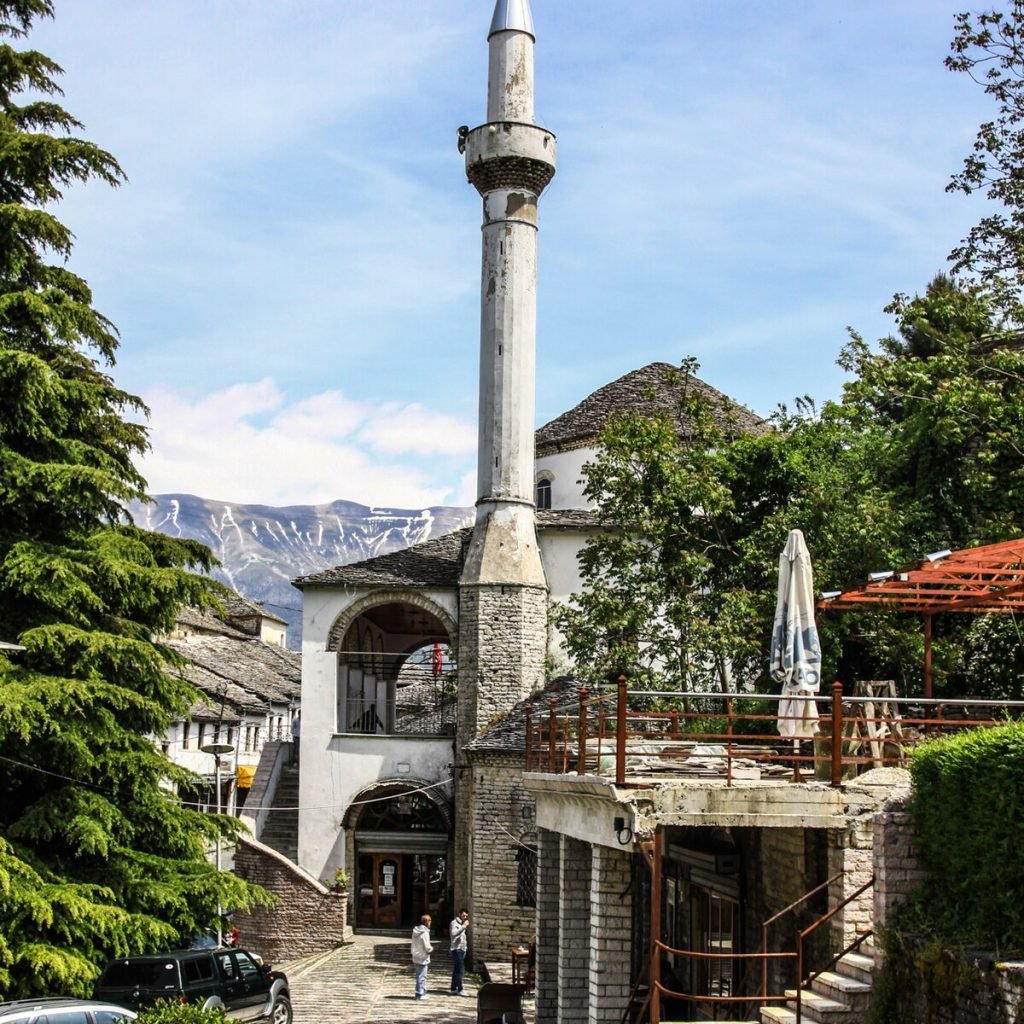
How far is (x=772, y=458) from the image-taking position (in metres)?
29.7

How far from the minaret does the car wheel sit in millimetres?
13027

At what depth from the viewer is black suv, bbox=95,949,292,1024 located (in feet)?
60.6

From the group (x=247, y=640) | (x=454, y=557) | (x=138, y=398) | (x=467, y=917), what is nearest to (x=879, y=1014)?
(x=138, y=398)

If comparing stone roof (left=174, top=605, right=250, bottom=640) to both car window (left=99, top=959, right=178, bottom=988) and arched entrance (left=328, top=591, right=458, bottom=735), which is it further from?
car window (left=99, top=959, right=178, bottom=988)

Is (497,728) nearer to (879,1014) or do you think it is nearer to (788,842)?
(788,842)

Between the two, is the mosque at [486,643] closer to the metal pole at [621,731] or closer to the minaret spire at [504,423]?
the minaret spire at [504,423]

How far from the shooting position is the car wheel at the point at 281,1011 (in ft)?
67.8

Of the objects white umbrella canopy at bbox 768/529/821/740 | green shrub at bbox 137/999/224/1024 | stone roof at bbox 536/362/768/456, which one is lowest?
green shrub at bbox 137/999/224/1024

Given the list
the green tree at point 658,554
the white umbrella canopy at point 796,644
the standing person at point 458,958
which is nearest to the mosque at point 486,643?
the green tree at point 658,554

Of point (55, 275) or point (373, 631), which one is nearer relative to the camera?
point (55, 275)

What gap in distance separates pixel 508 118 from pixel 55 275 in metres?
17.8

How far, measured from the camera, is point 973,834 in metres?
11.5

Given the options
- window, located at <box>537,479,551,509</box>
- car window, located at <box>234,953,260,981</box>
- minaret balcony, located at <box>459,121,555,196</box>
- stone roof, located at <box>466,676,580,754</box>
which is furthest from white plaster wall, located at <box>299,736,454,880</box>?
car window, located at <box>234,953,260,981</box>

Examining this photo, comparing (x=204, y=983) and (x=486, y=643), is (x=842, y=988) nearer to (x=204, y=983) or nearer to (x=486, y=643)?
(x=204, y=983)
